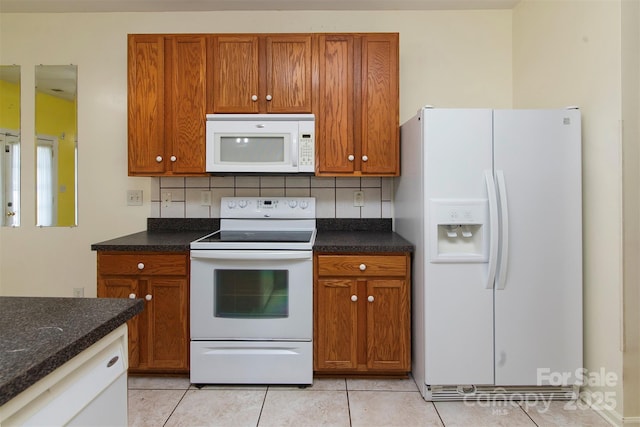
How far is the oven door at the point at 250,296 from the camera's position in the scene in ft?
6.54

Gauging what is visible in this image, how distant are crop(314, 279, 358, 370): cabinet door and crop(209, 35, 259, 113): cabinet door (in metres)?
1.25

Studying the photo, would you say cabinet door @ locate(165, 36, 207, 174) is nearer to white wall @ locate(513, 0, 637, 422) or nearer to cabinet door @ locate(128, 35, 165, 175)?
cabinet door @ locate(128, 35, 165, 175)

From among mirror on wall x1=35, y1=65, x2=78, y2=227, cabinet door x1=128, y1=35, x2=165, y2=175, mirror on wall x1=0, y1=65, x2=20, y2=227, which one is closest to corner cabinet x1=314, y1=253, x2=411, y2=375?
cabinet door x1=128, y1=35, x2=165, y2=175

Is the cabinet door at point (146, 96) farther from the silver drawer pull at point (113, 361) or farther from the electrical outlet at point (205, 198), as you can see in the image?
the silver drawer pull at point (113, 361)

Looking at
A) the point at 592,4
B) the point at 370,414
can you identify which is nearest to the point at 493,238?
the point at 370,414

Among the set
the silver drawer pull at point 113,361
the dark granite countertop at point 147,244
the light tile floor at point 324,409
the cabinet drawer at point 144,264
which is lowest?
the light tile floor at point 324,409

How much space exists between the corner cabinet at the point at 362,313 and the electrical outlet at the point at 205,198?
107cm

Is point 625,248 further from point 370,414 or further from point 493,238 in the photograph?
point 370,414

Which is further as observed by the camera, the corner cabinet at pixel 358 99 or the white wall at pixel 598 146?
the corner cabinet at pixel 358 99

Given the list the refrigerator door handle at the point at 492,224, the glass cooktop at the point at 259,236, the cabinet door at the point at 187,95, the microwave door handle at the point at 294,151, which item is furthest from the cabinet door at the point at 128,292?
the refrigerator door handle at the point at 492,224

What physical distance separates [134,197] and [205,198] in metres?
0.53

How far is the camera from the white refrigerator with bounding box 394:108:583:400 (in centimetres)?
183

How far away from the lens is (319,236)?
2.31 meters

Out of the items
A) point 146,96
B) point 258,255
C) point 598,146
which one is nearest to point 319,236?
point 258,255
